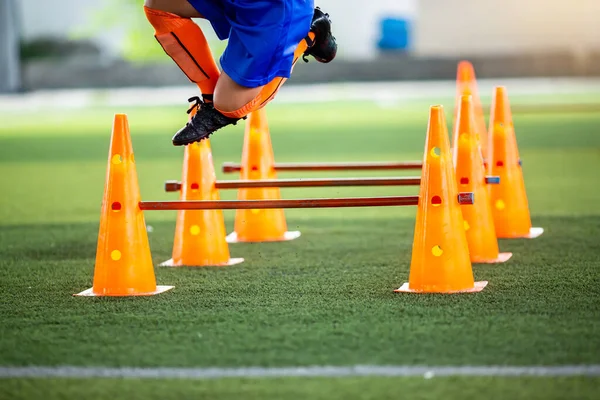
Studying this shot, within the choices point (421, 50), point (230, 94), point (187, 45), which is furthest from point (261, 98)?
point (421, 50)

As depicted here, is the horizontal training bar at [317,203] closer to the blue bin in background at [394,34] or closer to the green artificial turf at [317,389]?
the green artificial turf at [317,389]

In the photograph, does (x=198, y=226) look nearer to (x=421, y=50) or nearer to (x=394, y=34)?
(x=421, y=50)

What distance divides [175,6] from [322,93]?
71.7 feet

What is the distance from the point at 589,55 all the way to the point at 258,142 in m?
24.8

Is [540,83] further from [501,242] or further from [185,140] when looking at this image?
[185,140]

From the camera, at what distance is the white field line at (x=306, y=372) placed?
3420 millimetres

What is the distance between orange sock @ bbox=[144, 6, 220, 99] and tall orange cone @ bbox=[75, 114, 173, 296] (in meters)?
0.41

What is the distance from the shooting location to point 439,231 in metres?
4.71

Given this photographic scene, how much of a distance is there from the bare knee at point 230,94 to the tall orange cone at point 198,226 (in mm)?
868

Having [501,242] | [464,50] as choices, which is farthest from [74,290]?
[464,50]

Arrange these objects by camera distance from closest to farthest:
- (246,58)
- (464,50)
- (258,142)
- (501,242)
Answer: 1. (246,58)
2. (501,242)
3. (258,142)
4. (464,50)

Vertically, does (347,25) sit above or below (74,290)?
above

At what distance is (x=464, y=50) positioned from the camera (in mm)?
32719

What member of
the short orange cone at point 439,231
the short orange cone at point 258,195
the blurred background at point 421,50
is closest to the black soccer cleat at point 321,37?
the short orange cone at point 439,231
